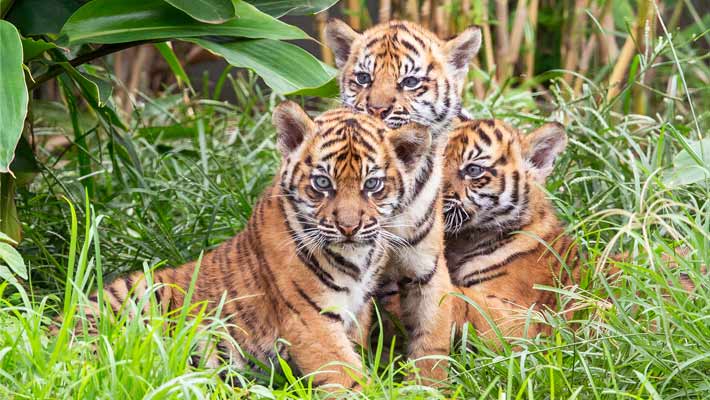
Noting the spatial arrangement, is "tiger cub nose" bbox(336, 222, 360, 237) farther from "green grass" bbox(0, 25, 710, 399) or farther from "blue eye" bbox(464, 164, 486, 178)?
"blue eye" bbox(464, 164, 486, 178)

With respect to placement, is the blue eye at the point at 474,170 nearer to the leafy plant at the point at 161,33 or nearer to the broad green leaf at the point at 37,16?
the leafy plant at the point at 161,33

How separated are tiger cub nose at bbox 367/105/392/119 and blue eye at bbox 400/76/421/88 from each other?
0.58 ft

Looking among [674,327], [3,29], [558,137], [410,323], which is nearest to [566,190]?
[558,137]

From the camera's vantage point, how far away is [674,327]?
11.5ft

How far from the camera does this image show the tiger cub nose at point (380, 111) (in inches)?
175

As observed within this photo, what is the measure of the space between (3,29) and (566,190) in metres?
2.72

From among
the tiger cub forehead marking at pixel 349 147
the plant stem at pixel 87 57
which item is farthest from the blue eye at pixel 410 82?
the plant stem at pixel 87 57

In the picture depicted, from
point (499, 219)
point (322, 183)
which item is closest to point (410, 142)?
point (322, 183)

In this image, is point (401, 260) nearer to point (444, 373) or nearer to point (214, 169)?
point (444, 373)

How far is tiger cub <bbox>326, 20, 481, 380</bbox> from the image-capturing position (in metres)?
4.05

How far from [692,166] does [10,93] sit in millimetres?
2506

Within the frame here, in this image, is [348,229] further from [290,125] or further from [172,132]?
[172,132]

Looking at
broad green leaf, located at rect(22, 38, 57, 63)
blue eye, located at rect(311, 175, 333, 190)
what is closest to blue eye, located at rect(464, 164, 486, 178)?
blue eye, located at rect(311, 175, 333, 190)

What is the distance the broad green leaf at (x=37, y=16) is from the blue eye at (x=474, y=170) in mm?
1746
